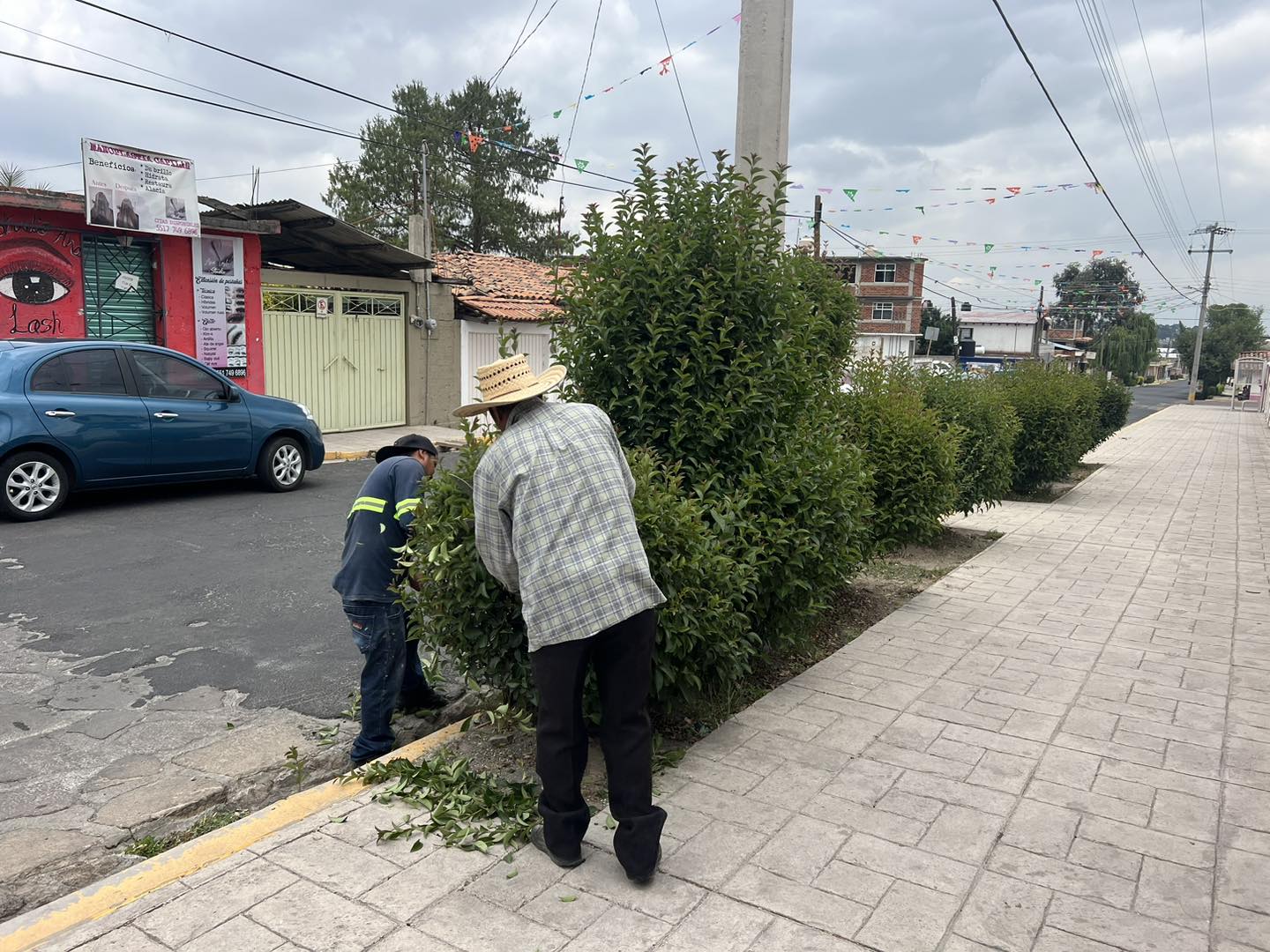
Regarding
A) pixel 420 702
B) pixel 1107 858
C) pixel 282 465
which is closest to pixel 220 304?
pixel 282 465

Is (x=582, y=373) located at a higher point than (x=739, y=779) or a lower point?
higher

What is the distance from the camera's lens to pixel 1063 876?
3.11m

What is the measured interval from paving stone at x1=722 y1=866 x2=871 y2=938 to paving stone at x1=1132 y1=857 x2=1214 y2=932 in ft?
3.04

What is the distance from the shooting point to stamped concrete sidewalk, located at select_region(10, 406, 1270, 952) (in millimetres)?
2775

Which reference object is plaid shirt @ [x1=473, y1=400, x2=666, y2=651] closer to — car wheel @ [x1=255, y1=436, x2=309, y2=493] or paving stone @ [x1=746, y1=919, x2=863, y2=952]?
paving stone @ [x1=746, y1=919, x2=863, y2=952]

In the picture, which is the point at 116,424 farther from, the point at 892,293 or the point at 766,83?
the point at 892,293

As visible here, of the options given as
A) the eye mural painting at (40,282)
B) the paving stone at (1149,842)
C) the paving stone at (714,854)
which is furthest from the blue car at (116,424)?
the paving stone at (1149,842)

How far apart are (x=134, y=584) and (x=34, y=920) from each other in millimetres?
4291

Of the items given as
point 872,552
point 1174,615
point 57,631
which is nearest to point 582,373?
point 872,552

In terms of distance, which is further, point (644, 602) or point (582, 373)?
point (582, 373)

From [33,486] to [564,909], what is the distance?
7.80m

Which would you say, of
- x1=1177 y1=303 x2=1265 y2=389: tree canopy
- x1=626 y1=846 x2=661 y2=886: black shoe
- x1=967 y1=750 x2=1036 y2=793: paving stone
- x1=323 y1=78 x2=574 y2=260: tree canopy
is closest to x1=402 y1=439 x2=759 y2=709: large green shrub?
x1=626 y1=846 x2=661 y2=886: black shoe

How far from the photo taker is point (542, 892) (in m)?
2.98

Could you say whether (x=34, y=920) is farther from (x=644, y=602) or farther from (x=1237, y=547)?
(x=1237, y=547)
